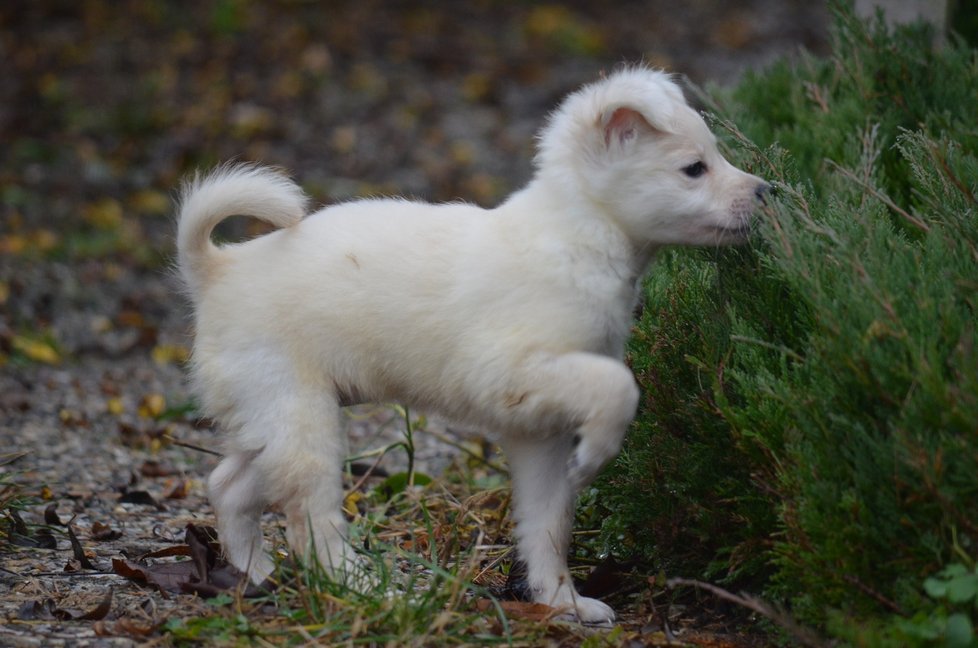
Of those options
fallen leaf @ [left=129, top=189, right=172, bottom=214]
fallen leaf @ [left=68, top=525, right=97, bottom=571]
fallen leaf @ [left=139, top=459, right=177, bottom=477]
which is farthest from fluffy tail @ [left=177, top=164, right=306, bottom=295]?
fallen leaf @ [left=129, top=189, right=172, bottom=214]

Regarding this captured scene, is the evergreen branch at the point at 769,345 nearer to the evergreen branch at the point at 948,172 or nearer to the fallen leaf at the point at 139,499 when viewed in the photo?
the evergreen branch at the point at 948,172

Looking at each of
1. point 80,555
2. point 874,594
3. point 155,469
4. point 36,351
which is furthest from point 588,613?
point 36,351

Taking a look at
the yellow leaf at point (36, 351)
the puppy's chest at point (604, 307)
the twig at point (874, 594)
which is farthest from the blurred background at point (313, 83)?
the twig at point (874, 594)

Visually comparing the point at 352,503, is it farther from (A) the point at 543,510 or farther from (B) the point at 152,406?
(B) the point at 152,406

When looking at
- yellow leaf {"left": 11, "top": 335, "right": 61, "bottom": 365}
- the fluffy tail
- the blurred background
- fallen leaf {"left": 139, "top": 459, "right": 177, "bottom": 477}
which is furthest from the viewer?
the blurred background

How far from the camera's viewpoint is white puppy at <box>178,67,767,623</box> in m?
3.35

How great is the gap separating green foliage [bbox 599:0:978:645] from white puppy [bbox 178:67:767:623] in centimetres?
24

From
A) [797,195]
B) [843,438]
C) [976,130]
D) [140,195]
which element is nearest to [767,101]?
[976,130]

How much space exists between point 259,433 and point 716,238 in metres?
1.39

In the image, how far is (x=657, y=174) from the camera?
3.40 m

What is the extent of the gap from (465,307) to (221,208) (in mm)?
831

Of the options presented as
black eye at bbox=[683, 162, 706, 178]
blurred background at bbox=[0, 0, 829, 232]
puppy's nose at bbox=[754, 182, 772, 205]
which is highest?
blurred background at bbox=[0, 0, 829, 232]

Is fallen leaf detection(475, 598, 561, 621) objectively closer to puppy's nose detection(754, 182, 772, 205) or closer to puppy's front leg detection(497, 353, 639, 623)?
puppy's front leg detection(497, 353, 639, 623)

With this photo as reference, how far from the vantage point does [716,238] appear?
134 inches
